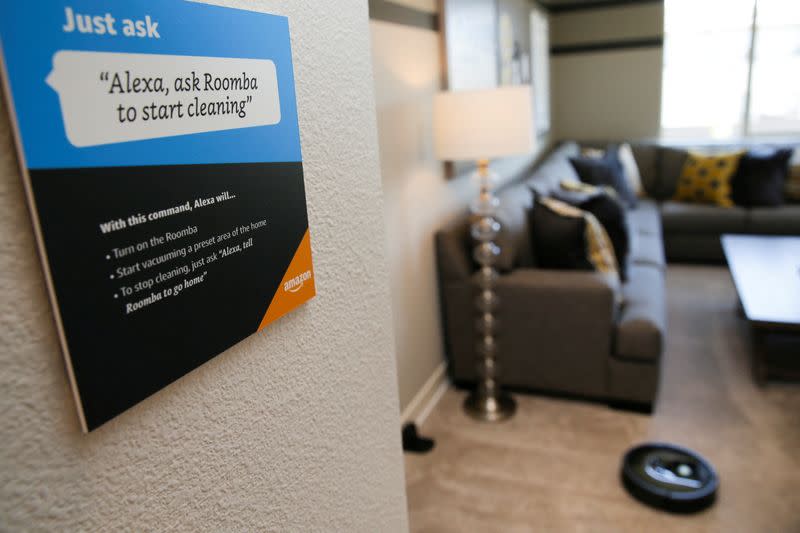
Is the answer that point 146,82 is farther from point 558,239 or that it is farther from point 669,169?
point 669,169

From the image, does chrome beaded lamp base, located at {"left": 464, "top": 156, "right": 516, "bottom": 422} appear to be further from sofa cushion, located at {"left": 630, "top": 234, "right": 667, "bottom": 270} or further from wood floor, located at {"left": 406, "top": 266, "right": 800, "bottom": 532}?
sofa cushion, located at {"left": 630, "top": 234, "right": 667, "bottom": 270}

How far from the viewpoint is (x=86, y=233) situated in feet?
1.66

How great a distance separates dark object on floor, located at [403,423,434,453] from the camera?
2.40 metres

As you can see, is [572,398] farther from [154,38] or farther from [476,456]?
[154,38]

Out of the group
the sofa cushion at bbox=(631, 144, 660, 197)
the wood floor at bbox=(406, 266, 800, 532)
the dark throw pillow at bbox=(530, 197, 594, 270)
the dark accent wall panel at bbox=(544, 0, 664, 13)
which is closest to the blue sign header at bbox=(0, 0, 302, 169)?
the wood floor at bbox=(406, 266, 800, 532)

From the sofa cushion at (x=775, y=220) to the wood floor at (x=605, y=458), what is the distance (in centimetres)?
166

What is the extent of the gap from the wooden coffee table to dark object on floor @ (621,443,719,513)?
618mm

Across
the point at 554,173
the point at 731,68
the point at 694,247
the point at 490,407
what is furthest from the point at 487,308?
the point at 731,68

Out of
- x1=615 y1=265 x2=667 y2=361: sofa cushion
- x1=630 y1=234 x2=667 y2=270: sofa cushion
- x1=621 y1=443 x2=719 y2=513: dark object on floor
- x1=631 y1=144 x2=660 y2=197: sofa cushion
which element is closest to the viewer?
x1=621 y1=443 x2=719 y2=513: dark object on floor

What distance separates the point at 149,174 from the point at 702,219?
A: 15.2 feet

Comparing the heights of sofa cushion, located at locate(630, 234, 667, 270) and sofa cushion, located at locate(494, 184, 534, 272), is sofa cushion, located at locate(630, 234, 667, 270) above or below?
below

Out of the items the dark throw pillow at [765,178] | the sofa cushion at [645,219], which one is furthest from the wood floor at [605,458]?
the dark throw pillow at [765,178]

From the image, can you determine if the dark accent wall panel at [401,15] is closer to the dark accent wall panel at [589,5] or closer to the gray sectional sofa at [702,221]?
the gray sectional sofa at [702,221]

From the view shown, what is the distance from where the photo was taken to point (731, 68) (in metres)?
5.21
